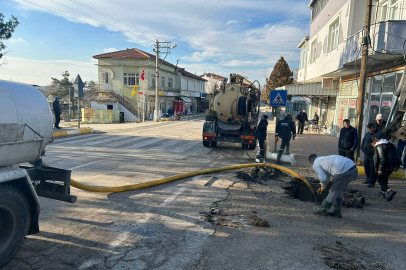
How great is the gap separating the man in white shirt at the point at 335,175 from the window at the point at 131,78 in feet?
118

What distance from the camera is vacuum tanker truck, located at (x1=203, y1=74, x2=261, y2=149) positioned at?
12.4 metres

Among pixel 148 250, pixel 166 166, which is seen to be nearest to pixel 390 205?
pixel 148 250

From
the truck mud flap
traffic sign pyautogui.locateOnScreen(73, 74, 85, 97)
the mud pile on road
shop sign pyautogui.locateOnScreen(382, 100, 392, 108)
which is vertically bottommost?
the mud pile on road

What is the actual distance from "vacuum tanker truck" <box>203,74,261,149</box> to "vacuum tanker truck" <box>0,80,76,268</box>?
8.85 m

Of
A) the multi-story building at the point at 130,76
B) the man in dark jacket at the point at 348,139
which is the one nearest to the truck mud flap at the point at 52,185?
the man in dark jacket at the point at 348,139

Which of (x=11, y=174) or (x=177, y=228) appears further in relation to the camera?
(x=177, y=228)

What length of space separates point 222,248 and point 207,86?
8472 cm

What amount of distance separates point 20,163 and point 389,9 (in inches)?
552

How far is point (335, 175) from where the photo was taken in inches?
203

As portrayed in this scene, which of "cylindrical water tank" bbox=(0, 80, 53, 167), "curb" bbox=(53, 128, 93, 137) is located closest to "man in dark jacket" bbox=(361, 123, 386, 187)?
"cylindrical water tank" bbox=(0, 80, 53, 167)

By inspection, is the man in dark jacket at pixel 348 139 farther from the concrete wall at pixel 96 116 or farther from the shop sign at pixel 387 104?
the concrete wall at pixel 96 116

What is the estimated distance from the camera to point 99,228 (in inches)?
175

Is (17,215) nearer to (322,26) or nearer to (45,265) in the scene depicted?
(45,265)

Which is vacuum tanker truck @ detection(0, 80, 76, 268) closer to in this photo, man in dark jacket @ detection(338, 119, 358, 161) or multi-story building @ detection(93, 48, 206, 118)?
man in dark jacket @ detection(338, 119, 358, 161)
